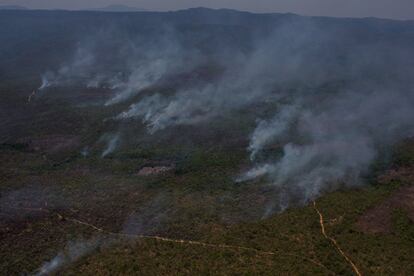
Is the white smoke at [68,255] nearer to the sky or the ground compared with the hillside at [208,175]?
nearer to the ground

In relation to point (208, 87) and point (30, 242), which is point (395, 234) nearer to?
point (30, 242)

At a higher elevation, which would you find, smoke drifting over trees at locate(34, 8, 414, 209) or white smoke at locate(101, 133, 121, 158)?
smoke drifting over trees at locate(34, 8, 414, 209)

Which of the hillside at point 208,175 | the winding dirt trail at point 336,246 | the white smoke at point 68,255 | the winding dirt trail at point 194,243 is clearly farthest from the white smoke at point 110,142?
the winding dirt trail at point 336,246

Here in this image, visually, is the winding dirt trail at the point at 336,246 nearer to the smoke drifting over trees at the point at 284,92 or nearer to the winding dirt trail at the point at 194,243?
the winding dirt trail at the point at 194,243

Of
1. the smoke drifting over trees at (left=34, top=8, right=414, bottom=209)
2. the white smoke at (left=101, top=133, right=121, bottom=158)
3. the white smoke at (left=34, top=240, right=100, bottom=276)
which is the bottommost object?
the white smoke at (left=34, top=240, right=100, bottom=276)

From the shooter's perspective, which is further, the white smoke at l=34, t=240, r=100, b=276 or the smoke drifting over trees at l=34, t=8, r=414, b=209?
the smoke drifting over trees at l=34, t=8, r=414, b=209

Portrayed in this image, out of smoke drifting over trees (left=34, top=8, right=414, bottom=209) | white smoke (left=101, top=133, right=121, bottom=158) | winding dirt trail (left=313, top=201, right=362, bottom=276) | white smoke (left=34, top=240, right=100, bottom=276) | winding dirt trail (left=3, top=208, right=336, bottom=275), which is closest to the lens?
winding dirt trail (left=313, top=201, right=362, bottom=276)

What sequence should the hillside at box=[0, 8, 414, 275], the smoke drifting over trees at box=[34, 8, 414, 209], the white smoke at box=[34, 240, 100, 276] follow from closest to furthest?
1. the white smoke at box=[34, 240, 100, 276]
2. the hillside at box=[0, 8, 414, 275]
3. the smoke drifting over trees at box=[34, 8, 414, 209]

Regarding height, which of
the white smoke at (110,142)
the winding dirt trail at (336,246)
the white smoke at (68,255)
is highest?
the winding dirt trail at (336,246)

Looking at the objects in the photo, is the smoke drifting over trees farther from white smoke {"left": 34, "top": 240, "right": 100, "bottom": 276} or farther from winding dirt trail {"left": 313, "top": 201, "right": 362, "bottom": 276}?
white smoke {"left": 34, "top": 240, "right": 100, "bottom": 276}

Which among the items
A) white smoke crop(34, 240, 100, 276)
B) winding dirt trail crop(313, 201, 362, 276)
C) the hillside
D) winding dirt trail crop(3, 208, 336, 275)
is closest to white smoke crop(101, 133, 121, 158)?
the hillside

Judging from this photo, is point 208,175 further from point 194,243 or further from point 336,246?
point 336,246
